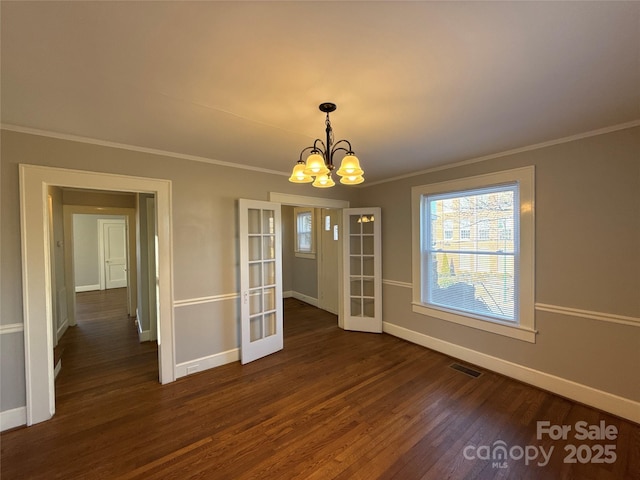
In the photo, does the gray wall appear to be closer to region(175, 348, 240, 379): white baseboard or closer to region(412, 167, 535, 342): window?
region(175, 348, 240, 379): white baseboard

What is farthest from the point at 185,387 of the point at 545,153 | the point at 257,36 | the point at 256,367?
the point at 545,153

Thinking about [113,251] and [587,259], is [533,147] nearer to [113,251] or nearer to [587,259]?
[587,259]

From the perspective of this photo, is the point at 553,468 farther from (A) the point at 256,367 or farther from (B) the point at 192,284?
(B) the point at 192,284

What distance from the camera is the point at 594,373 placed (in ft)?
7.79

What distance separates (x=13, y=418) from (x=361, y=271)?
4033 mm

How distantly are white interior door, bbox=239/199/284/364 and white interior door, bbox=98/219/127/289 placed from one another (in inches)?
279

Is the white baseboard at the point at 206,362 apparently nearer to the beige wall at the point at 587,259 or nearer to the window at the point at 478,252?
the window at the point at 478,252

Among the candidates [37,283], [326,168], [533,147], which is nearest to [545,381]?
[533,147]

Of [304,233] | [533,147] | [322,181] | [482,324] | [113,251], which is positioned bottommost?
[482,324]

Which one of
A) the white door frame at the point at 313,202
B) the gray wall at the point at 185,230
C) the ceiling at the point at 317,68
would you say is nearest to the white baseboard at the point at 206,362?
the gray wall at the point at 185,230

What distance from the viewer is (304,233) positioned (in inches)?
255

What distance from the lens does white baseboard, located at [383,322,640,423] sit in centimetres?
223

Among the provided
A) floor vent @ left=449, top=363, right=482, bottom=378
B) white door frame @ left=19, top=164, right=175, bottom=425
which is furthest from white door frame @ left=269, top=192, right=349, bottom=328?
white door frame @ left=19, top=164, right=175, bottom=425

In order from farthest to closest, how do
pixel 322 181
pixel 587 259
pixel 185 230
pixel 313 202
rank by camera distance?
pixel 313 202 → pixel 185 230 → pixel 587 259 → pixel 322 181
